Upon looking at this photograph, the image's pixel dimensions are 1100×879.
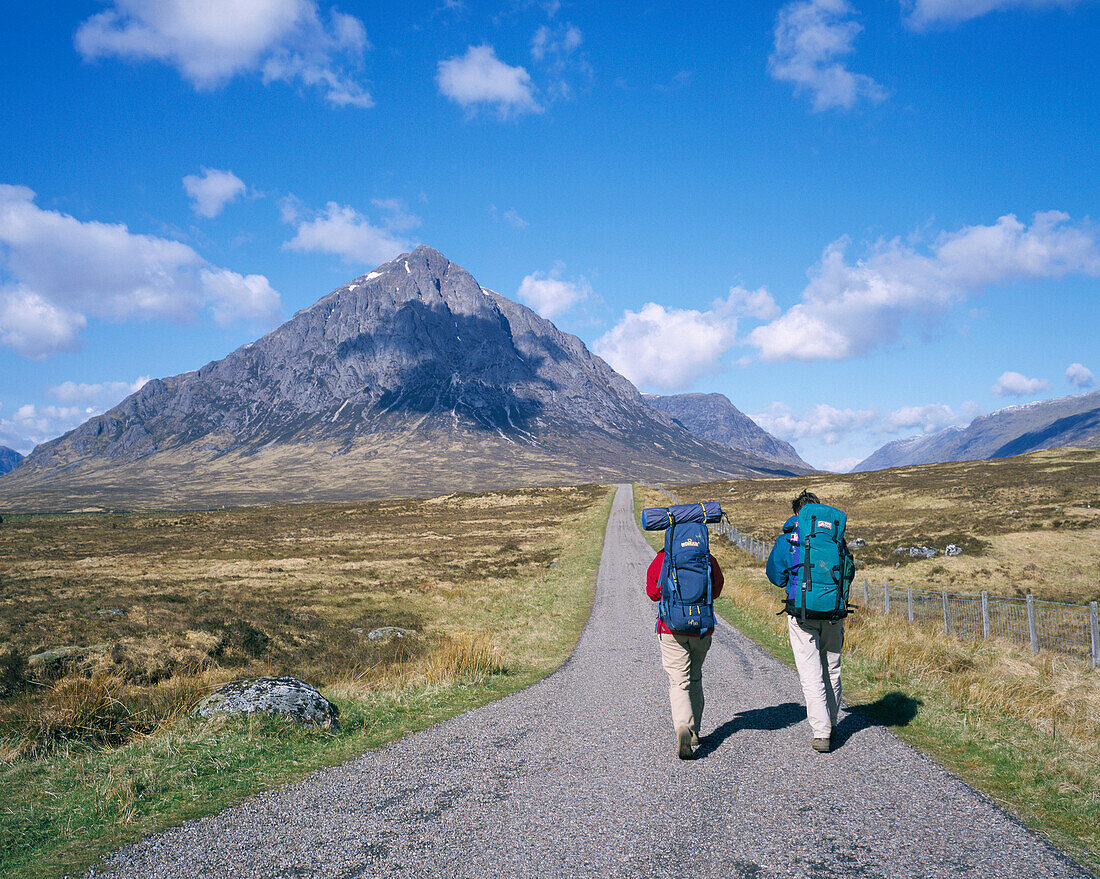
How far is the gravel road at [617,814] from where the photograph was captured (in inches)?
179

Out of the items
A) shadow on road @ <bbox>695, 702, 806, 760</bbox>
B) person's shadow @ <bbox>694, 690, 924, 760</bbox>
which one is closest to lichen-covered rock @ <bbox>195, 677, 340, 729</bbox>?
shadow on road @ <bbox>695, 702, 806, 760</bbox>

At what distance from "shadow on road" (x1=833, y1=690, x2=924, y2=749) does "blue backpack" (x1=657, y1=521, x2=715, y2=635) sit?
2342 millimetres

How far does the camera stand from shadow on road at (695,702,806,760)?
7.02 metres

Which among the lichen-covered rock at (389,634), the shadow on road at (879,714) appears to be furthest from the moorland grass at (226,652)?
the shadow on road at (879,714)

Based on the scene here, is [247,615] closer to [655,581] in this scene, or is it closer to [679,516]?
[655,581]

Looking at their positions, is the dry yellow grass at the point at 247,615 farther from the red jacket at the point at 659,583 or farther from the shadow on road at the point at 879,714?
the shadow on road at the point at 879,714

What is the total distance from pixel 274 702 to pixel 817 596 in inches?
281

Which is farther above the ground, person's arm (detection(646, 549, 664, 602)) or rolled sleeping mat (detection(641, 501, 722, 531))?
Answer: rolled sleeping mat (detection(641, 501, 722, 531))

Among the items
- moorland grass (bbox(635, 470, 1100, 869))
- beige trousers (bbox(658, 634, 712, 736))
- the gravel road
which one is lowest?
moorland grass (bbox(635, 470, 1100, 869))

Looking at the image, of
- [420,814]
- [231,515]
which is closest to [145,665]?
[420,814]

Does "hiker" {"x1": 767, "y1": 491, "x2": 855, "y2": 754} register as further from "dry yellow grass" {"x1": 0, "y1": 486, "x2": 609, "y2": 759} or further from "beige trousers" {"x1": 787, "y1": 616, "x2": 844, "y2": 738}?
"dry yellow grass" {"x1": 0, "y1": 486, "x2": 609, "y2": 759}

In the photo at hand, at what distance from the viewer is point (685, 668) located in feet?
22.3

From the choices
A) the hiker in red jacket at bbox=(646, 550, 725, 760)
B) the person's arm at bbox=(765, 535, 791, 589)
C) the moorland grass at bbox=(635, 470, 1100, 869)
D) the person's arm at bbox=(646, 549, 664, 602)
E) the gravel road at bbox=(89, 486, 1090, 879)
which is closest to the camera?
the gravel road at bbox=(89, 486, 1090, 879)

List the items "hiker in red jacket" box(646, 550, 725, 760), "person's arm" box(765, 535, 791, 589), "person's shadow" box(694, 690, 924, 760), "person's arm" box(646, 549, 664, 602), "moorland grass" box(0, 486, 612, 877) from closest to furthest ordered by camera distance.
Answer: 1. "moorland grass" box(0, 486, 612, 877)
2. "hiker in red jacket" box(646, 550, 725, 760)
3. "person's arm" box(765, 535, 791, 589)
4. "person's arm" box(646, 549, 664, 602)
5. "person's shadow" box(694, 690, 924, 760)
